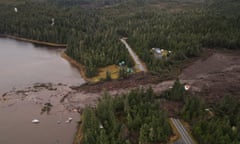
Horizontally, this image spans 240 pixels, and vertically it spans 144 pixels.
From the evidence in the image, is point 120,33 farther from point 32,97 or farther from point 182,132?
point 182,132

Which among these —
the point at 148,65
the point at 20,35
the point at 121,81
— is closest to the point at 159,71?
the point at 148,65

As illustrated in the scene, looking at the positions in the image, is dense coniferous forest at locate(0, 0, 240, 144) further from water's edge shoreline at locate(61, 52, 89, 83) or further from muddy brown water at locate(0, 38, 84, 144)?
muddy brown water at locate(0, 38, 84, 144)

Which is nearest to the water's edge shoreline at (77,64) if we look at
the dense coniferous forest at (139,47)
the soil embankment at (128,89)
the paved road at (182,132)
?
the dense coniferous forest at (139,47)

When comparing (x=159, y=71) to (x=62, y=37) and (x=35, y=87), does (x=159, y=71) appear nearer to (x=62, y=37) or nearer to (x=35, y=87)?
(x=35, y=87)

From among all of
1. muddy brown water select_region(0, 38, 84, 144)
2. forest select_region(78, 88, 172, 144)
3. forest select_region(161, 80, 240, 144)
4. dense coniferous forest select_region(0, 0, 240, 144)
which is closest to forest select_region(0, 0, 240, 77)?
dense coniferous forest select_region(0, 0, 240, 144)

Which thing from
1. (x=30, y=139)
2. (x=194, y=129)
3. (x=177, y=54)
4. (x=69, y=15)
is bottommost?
(x=30, y=139)

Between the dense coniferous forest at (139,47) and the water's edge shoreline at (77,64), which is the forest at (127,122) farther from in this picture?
the water's edge shoreline at (77,64)

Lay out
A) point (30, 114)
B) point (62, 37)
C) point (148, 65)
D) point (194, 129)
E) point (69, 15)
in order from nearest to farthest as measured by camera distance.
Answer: point (194, 129) → point (30, 114) → point (148, 65) → point (62, 37) → point (69, 15)
